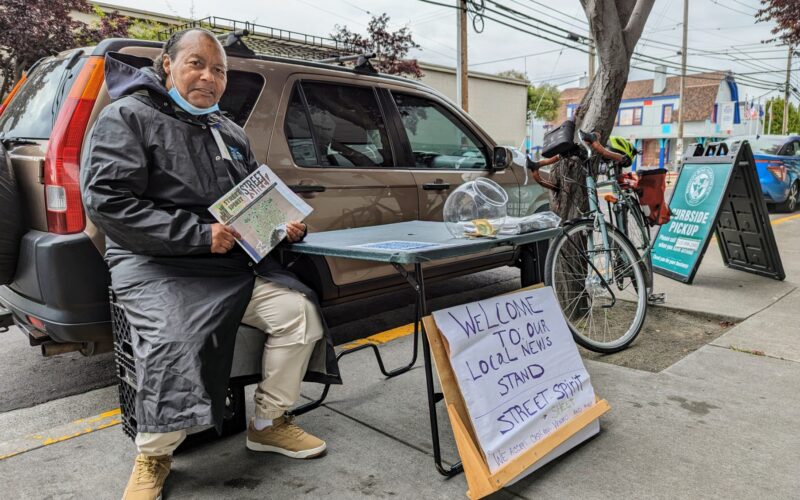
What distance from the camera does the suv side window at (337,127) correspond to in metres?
3.81

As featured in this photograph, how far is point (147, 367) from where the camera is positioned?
2.15m

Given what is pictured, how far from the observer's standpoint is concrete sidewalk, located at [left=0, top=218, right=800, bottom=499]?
2.37 metres

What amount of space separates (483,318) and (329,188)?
1.71 meters

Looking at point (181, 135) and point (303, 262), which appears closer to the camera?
point (181, 135)

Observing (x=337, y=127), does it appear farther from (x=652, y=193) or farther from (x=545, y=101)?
(x=545, y=101)

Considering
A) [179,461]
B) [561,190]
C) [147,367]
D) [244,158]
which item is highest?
[244,158]

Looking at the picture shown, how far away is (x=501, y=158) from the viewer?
4.87 m

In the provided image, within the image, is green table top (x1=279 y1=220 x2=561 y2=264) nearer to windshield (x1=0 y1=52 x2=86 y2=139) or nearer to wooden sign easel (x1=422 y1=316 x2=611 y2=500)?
wooden sign easel (x1=422 y1=316 x2=611 y2=500)

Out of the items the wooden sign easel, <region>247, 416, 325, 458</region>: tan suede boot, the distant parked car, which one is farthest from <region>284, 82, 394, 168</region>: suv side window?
the distant parked car

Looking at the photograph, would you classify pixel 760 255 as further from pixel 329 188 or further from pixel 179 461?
pixel 179 461

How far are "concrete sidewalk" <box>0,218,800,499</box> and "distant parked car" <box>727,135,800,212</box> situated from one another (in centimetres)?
995

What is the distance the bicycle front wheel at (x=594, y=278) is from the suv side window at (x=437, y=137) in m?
1.30

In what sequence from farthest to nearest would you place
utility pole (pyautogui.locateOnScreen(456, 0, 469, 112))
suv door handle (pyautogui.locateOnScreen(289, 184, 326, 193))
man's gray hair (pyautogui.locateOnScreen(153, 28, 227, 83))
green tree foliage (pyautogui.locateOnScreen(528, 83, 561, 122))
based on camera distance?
1. green tree foliage (pyautogui.locateOnScreen(528, 83, 561, 122))
2. utility pole (pyautogui.locateOnScreen(456, 0, 469, 112))
3. suv door handle (pyautogui.locateOnScreen(289, 184, 326, 193))
4. man's gray hair (pyautogui.locateOnScreen(153, 28, 227, 83))

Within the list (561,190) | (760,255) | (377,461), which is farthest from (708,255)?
(377,461)
